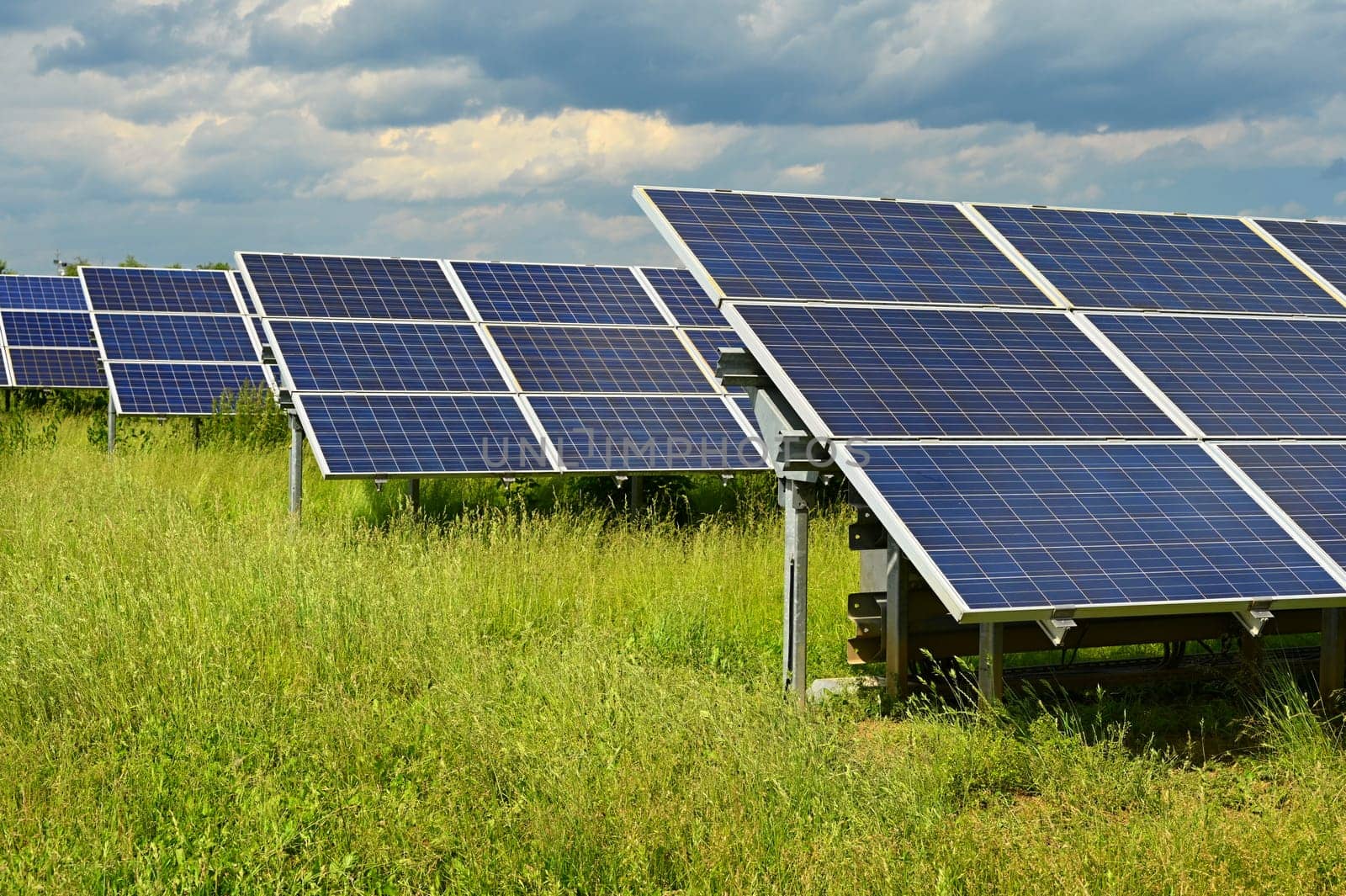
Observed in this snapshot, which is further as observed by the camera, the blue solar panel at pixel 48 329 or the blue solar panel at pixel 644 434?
the blue solar panel at pixel 48 329

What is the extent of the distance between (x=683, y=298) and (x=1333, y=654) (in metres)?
13.0

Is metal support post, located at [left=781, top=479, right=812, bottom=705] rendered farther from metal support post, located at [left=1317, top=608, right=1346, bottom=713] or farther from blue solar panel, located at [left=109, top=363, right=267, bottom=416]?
blue solar panel, located at [left=109, top=363, right=267, bottom=416]

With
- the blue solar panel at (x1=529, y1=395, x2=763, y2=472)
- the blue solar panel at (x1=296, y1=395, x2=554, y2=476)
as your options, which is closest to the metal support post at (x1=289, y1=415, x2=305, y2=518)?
the blue solar panel at (x1=296, y1=395, x2=554, y2=476)

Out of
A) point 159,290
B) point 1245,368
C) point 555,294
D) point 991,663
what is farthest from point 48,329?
point 991,663

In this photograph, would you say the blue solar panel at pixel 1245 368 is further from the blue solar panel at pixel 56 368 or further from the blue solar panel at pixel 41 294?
the blue solar panel at pixel 41 294

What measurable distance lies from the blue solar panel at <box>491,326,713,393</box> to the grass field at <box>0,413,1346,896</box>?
16.6 ft

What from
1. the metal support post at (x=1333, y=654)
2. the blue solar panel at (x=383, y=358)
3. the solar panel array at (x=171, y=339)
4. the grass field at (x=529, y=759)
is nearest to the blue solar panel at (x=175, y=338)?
the solar panel array at (x=171, y=339)

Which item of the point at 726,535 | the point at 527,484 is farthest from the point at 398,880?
the point at 527,484

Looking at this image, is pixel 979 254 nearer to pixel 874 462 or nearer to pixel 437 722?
pixel 874 462

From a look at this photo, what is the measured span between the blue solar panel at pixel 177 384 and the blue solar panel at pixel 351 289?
19.0 feet

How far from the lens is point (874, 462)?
794 cm

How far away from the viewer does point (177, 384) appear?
2372 cm

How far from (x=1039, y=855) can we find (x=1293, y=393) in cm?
523

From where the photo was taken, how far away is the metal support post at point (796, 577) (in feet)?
29.0
